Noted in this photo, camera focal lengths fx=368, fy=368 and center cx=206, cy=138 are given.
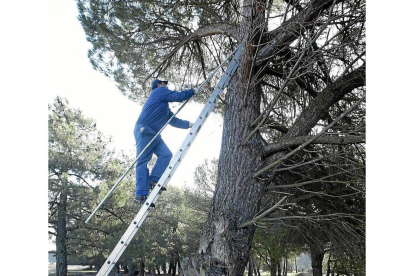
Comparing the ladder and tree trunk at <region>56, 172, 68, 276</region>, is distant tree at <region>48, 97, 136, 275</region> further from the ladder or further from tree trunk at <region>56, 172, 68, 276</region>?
the ladder

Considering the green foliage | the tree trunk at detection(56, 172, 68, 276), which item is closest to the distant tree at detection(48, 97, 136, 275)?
the tree trunk at detection(56, 172, 68, 276)

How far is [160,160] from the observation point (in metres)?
2.86

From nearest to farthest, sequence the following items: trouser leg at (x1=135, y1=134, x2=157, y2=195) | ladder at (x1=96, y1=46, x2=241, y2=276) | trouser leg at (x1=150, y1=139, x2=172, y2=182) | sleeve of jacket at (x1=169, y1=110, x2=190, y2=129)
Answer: ladder at (x1=96, y1=46, x2=241, y2=276) < trouser leg at (x1=135, y1=134, x2=157, y2=195) < trouser leg at (x1=150, y1=139, x2=172, y2=182) < sleeve of jacket at (x1=169, y1=110, x2=190, y2=129)

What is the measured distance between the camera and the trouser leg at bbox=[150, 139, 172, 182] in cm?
284

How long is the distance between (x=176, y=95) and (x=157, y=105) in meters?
0.19

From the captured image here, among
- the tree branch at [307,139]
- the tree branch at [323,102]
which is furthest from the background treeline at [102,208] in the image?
the tree branch at [307,139]

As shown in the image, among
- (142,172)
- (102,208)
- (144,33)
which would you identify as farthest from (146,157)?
(102,208)

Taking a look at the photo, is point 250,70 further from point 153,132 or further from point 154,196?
point 154,196

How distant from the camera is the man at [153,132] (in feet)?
9.00

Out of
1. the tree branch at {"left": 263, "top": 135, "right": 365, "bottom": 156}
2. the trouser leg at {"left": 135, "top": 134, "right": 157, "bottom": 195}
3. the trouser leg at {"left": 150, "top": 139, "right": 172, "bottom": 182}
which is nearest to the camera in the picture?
the tree branch at {"left": 263, "top": 135, "right": 365, "bottom": 156}

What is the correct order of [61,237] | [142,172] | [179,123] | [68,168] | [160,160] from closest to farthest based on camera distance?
[142,172]
[160,160]
[179,123]
[68,168]
[61,237]
